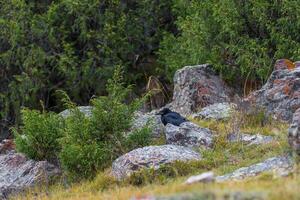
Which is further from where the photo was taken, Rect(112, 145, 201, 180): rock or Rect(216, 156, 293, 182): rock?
Rect(112, 145, 201, 180): rock

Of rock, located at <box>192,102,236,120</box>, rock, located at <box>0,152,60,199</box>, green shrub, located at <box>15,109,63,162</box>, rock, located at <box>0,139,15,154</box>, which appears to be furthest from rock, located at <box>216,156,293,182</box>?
rock, located at <box>0,139,15,154</box>

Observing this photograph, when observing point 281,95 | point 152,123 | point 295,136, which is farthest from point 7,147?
point 295,136

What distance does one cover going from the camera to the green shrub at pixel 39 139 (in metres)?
11.5

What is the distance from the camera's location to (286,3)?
48.0ft

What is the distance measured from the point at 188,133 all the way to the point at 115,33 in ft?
26.1

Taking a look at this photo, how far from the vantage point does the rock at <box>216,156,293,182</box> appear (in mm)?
8039

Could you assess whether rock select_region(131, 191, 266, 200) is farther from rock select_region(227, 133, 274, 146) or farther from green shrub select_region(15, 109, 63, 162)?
green shrub select_region(15, 109, 63, 162)

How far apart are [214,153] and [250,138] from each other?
996 mm

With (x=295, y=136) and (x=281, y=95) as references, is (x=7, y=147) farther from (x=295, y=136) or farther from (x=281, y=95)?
(x=295, y=136)

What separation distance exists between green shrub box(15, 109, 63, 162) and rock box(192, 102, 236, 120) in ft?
8.84

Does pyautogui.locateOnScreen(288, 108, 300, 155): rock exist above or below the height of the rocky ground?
above

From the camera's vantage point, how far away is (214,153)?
10.2m

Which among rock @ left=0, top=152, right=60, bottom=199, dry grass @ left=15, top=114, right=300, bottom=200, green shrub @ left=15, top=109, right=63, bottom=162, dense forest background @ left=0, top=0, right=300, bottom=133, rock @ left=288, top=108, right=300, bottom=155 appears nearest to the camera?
dry grass @ left=15, top=114, right=300, bottom=200

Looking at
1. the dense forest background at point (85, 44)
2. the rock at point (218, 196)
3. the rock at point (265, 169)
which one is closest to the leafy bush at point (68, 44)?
the dense forest background at point (85, 44)
